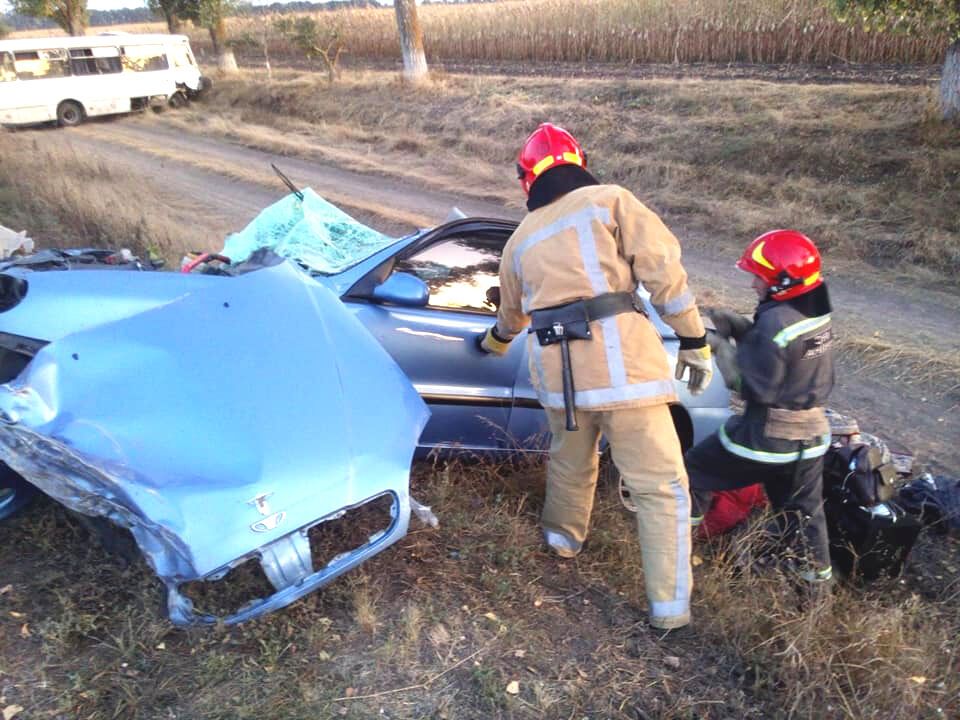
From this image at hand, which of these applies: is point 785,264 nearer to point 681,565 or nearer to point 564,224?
point 564,224

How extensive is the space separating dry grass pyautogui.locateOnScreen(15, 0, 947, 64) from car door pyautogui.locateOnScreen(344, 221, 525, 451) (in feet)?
32.5

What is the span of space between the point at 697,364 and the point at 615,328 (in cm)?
46

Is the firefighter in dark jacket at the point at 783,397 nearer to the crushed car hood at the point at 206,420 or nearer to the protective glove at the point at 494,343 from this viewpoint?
the protective glove at the point at 494,343

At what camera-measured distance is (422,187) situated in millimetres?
11414

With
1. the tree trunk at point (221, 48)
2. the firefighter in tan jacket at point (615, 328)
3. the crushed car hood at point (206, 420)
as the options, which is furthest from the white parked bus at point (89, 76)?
the firefighter in tan jacket at point (615, 328)

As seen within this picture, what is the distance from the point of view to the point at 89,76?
60.1 ft

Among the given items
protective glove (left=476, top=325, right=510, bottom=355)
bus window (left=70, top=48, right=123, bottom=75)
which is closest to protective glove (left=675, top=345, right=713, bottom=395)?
protective glove (left=476, top=325, right=510, bottom=355)

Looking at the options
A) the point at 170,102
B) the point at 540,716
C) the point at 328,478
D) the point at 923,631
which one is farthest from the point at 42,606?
the point at 170,102

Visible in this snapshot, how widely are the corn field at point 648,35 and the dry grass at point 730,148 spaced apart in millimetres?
1452

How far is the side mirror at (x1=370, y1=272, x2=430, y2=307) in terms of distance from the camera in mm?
3414

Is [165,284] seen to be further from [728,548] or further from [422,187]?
[422,187]

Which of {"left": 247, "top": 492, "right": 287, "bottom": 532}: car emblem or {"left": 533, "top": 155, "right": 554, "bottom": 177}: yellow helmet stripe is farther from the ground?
{"left": 533, "top": 155, "right": 554, "bottom": 177}: yellow helmet stripe

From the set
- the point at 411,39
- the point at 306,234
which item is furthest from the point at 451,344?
the point at 411,39

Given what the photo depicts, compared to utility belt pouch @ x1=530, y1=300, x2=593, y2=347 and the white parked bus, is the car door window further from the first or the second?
the white parked bus
